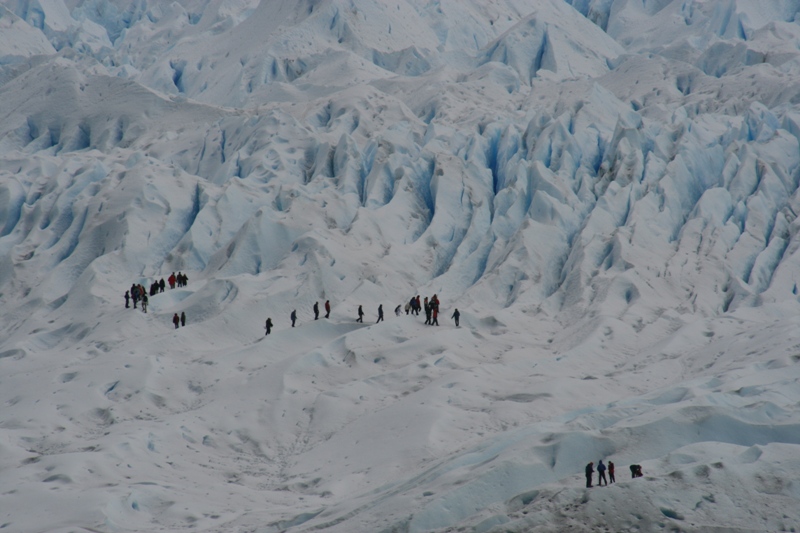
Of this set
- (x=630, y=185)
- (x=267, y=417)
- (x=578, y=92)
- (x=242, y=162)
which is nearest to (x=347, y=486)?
(x=267, y=417)

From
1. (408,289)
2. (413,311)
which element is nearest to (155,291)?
(408,289)

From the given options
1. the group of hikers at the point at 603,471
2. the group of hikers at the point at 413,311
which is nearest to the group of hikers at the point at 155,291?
the group of hikers at the point at 413,311

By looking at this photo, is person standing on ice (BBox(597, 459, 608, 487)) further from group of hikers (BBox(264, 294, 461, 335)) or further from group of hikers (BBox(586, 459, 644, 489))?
group of hikers (BBox(264, 294, 461, 335))

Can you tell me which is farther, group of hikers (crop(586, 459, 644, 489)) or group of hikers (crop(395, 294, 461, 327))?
group of hikers (crop(395, 294, 461, 327))

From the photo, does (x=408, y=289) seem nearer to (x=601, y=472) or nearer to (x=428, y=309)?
(x=428, y=309)

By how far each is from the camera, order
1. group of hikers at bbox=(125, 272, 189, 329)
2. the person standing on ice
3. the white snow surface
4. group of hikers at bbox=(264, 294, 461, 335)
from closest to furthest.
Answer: the person standing on ice, the white snow surface, group of hikers at bbox=(264, 294, 461, 335), group of hikers at bbox=(125, 272, 189, 329)

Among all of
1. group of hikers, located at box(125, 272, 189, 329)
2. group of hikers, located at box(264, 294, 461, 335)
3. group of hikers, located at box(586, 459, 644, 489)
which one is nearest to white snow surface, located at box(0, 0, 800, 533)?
group of hikers, located at box(586, 459, 644, 489)
